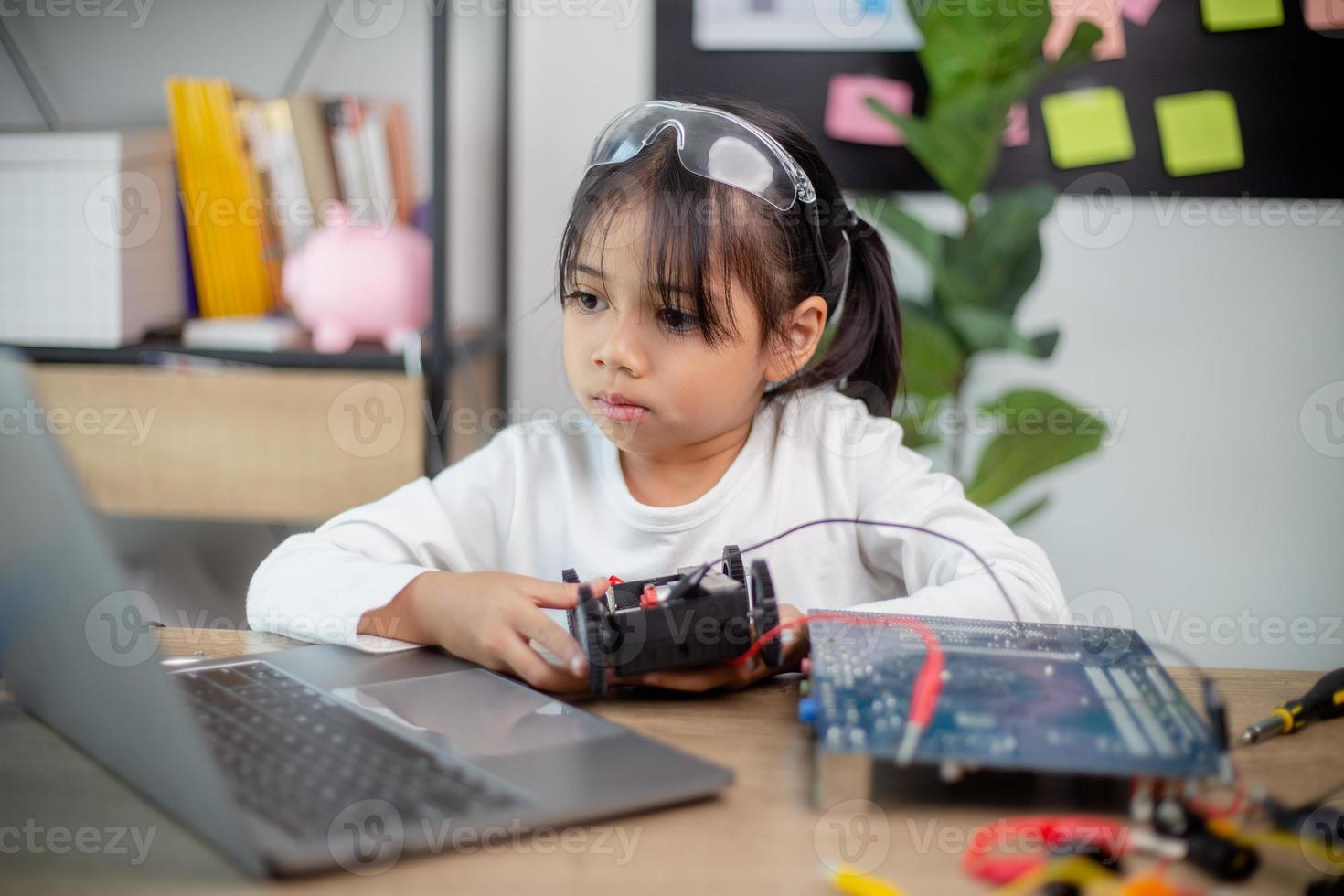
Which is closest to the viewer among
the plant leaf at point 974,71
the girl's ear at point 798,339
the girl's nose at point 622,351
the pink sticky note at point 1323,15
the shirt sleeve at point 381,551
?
the shirt sleeve at point 381,551

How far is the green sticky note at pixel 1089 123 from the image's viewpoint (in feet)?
6.34

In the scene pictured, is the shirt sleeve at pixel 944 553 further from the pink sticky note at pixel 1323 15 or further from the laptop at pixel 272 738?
the pink sticky note at pixel 1323 15

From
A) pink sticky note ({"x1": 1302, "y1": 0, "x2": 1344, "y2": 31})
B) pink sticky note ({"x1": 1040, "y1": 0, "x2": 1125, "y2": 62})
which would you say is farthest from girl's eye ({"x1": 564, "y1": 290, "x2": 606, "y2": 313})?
pink sticky note ({"x1": 1302, "y1": 0, "x2": 1344, "y2": 31})

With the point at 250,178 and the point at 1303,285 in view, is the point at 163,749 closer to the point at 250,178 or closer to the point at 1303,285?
the point at 250,178

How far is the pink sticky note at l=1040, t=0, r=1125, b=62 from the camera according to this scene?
6.20 ft

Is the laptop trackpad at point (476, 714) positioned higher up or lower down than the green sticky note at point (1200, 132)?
lower down

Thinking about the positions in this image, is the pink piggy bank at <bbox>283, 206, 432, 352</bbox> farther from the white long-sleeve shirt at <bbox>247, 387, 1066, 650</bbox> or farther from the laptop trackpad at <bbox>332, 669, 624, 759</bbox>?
the laptop trackpad at <bbox>332, 669, 624, 759</bbox>

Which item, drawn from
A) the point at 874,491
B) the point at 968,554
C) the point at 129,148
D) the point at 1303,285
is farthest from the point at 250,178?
the point at 1303,285

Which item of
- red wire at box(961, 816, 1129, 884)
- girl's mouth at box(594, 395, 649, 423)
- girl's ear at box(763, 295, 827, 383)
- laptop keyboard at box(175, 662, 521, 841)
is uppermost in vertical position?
girl's ear at box(763, 295, 827, 383)

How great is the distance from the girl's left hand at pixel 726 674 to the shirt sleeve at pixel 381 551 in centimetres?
19

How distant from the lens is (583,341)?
955 millimetres

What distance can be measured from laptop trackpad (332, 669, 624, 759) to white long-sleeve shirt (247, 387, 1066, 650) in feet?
0.84

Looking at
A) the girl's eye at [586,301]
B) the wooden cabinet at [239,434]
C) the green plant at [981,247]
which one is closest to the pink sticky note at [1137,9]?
the green plant at [981,247]

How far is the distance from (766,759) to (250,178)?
1.53 meters
